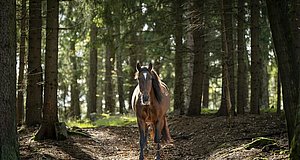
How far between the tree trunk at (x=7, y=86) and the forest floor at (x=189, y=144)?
6.47ft

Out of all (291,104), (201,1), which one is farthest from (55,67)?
(291,104)

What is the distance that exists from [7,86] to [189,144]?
245 inches

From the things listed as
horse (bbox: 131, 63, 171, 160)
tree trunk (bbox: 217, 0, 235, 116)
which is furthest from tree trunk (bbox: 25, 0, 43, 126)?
tree trunk (bbox: 217, 0, 235, 116)

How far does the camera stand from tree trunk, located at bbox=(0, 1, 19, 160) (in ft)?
20.5

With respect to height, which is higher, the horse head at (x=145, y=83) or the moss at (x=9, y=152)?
the horse head at (x=145, y=83)

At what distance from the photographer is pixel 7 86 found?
6.32 meters

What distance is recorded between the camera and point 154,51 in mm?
21781

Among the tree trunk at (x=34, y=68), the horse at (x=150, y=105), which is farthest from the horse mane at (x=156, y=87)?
the tree trunk at (x=34, y=68)

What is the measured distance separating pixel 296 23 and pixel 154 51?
45.0ft

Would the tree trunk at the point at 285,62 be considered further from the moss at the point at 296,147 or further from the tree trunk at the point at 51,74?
the tree trunk at the point at 51,74

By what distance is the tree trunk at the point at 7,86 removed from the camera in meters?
6.24

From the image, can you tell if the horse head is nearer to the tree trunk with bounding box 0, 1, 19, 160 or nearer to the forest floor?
the forest floor

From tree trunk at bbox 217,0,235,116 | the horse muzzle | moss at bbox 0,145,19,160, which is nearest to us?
moss at bbox 0,145,19,160

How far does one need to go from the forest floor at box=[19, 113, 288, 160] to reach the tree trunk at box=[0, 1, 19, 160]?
1.97 m
